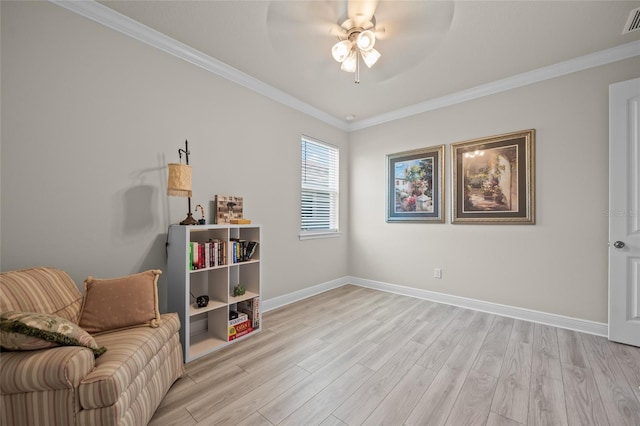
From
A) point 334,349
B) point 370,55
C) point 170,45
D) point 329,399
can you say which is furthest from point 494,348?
point 170,45

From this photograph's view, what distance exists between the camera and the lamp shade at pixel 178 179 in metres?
2.04

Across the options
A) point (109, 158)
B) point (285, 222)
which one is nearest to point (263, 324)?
point (285, 222)

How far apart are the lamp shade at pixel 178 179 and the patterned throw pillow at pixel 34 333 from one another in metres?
1.10

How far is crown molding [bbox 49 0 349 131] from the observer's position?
6.22 feet

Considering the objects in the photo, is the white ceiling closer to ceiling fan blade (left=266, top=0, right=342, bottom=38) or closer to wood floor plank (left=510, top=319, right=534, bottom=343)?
ceiling fan blade (left=266, top=0, right=342, bottom=38)

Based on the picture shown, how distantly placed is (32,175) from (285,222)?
7.37 feet

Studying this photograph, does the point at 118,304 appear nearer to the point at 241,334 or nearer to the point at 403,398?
the point at 241,334

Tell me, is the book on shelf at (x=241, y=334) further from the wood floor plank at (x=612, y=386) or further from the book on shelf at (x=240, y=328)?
the wood floor plank at (x=612, y=386)

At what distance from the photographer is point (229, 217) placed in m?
2.67

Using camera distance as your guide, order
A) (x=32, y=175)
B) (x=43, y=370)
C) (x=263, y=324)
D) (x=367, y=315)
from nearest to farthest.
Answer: (x=43, y=370)
(x=32, y=175)
(x=263, y=324)
(x=367, y=315)

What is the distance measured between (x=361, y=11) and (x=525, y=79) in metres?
2.16

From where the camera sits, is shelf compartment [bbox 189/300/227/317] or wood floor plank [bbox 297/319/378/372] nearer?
wood floor plank [bbox 297/319/378/372]

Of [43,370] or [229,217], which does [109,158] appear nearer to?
[229,217]

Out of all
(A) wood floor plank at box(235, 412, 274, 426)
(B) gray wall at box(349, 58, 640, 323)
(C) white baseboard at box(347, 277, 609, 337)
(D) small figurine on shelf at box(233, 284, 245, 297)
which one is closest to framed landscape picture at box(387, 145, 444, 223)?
(B) gray wall at box(349, 58, 640, 323)
